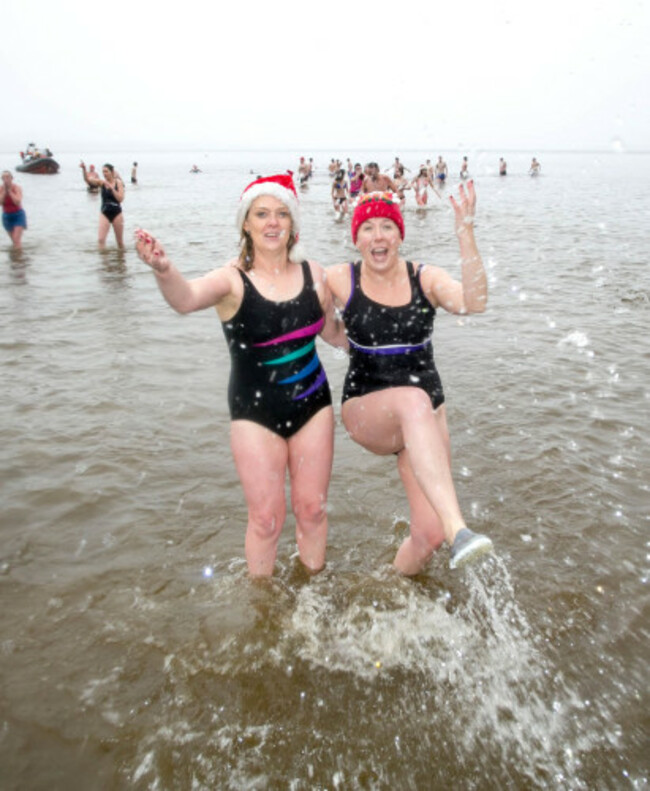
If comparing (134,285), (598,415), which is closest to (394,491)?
(598,415)

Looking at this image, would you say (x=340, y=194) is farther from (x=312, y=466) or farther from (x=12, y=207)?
(x=312, y=466)

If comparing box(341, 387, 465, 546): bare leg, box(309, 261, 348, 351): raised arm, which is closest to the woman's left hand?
box(309, 261, 348, 351): raised arm

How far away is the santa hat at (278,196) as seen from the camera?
3627 mm

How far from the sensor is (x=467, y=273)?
3.48 metres

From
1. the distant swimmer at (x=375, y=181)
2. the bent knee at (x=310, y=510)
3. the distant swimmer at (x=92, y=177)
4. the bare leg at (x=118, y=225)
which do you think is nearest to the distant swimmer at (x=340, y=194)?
the distant swimmer at (x=375, y=181)

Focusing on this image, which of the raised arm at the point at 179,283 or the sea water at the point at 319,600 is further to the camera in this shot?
the raised arm at the point at 179,283

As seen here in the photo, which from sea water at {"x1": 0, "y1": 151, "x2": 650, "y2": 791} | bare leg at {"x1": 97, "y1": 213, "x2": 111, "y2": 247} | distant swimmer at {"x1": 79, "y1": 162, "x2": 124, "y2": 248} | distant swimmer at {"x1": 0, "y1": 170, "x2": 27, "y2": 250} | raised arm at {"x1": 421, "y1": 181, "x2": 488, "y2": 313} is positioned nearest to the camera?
sea water at {"x1": 0, "y1": 151, "x2": 650, "y2": 791}

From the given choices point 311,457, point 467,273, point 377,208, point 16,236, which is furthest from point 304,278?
point 16,236

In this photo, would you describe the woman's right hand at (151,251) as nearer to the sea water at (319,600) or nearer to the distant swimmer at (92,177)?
the sea water at (319,600)

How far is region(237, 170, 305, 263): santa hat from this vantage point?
11.9 feet

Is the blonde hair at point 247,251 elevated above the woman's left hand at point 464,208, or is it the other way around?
the woman's left hand at point 464,208

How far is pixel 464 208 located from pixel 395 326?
0.80m

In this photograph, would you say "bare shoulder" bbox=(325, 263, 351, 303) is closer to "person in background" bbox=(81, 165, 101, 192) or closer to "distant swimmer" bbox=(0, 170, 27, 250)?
"distant swimmer" bbox=(0, 170, 27, 250)

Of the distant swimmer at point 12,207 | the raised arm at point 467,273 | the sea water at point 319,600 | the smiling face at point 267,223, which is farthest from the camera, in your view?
the distant swimmer at point 12,207
